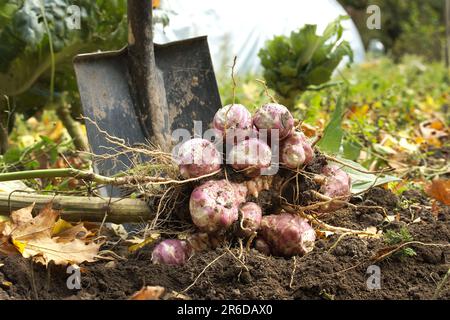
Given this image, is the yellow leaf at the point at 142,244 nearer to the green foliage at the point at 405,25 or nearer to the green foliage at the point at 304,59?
the green foliage at the point at 304,59

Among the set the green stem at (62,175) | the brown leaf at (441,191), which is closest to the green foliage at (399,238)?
the brown leaf at (441,191)

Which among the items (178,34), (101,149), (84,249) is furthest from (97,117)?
(178,34)

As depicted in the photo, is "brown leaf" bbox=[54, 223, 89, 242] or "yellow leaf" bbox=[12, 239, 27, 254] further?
"brown leaf" bbox=[54, 223, 89, 242]

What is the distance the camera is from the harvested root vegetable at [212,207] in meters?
1.87

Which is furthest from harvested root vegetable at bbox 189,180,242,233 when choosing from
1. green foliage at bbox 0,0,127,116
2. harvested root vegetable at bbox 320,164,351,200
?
green foliage at bbox 0,0,127,116

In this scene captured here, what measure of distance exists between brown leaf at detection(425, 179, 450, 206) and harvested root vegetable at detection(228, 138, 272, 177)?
30.1 inches

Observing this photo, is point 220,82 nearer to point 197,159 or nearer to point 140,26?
point 140,26

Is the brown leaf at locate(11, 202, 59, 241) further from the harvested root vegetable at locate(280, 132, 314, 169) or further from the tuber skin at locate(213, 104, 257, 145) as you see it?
the harvested root vegetable at locate(280, 132, 314, 169)

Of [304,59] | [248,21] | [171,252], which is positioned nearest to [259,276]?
[171,252]

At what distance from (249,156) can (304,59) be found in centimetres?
161

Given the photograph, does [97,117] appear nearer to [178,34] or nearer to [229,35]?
[178,34]

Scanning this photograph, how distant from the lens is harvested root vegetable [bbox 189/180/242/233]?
6.13 ft

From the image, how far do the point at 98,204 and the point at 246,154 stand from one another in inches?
17.6
